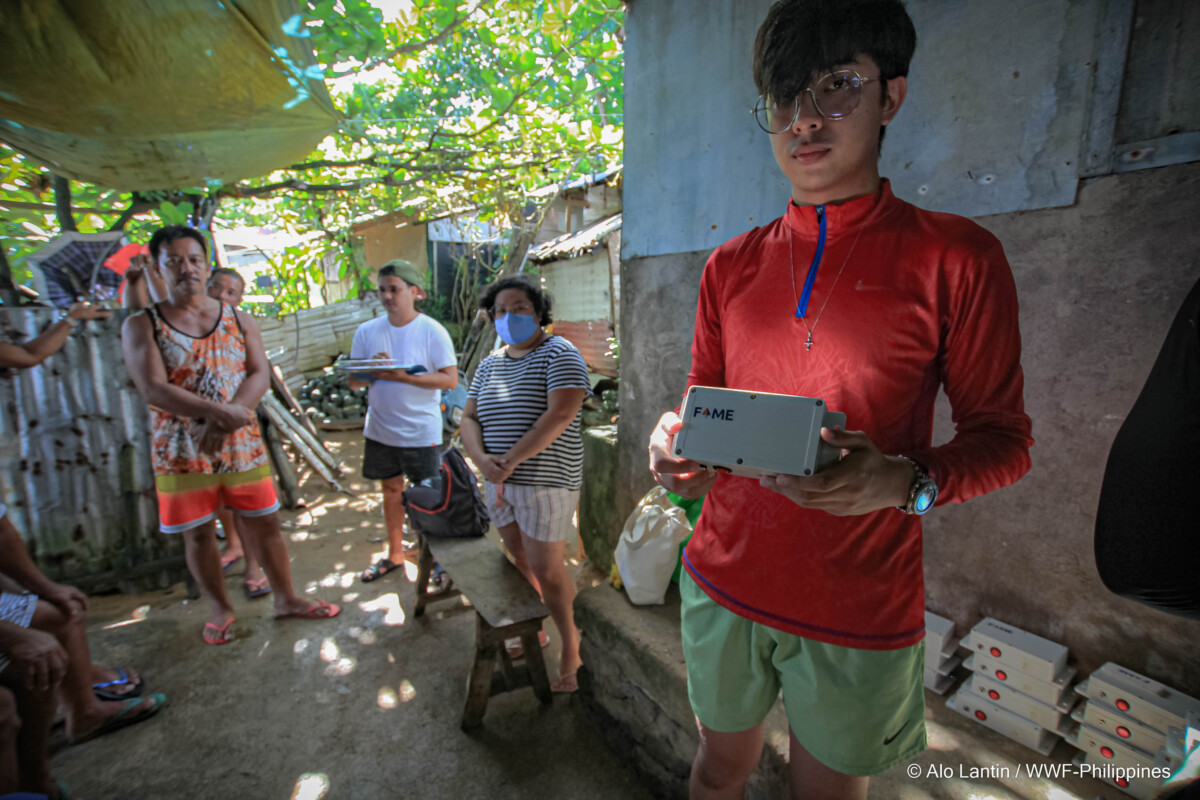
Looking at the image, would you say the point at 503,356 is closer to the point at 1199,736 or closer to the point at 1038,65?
the point at 1038,65

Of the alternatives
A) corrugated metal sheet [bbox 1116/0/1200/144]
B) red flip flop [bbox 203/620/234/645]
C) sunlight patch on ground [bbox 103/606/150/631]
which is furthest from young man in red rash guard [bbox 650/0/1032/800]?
sunlight patch on ground [bbox 103/606/150/631]

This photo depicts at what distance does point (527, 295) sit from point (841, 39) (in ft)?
6.36

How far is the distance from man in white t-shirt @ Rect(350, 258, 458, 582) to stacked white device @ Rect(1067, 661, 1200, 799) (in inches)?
138

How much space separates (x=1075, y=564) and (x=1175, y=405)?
1.42 meters

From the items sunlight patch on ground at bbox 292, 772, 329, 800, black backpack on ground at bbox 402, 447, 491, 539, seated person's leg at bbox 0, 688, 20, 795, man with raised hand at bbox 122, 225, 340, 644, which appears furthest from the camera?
black backpack on ground at bbox 402, 447, 491, 539

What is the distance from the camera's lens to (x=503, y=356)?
2.89 meters

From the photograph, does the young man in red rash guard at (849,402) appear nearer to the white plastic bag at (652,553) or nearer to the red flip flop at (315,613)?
the white plastic bag at (652,553)

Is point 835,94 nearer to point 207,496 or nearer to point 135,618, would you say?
point 207,496

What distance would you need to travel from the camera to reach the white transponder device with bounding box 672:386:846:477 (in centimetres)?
93

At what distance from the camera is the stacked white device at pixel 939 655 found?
83.0 inches

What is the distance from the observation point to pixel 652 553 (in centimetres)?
255

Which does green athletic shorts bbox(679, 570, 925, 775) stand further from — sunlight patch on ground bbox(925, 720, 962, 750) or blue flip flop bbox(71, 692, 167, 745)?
blue flip flop bbox(71, 692, 167, 745)

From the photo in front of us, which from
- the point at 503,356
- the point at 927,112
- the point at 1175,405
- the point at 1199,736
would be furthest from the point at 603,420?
the point at 1175,405

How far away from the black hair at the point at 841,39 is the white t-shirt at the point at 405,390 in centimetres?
309
